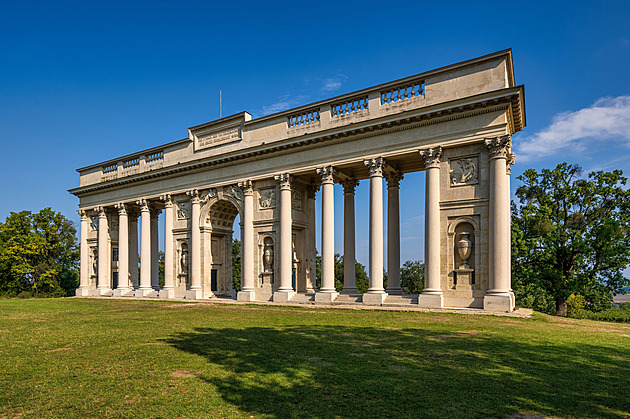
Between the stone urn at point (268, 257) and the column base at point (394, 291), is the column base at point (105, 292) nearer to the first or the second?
the stone urn at point (268, 257)

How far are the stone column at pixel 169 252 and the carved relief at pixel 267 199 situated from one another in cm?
1120

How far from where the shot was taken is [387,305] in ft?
88.7

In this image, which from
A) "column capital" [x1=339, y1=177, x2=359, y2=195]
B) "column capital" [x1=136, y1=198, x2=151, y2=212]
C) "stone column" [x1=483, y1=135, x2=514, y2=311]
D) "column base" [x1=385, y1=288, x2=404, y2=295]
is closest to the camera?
"stone column" [x1=483, y1=135, x2=514, y2=311]

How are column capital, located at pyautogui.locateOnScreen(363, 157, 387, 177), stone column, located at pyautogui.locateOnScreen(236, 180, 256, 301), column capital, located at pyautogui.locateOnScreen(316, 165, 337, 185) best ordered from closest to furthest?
column capital, located at pyautogui.locateOnScreen(363, 157, 387, 177)
column capital, located at pyautogui.locateOnScreen(316, 165, 337, 185)
stone column, located at pyautogui.locateOnScreen(236, 180, 256, 301)

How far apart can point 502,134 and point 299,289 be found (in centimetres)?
2043

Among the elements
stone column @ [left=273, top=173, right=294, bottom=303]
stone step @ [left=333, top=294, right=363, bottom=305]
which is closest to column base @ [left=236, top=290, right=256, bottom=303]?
stone column @ [left=273, top=173, right=294, bottom=303]

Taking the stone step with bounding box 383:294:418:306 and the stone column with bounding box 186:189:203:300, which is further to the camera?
the stone column with bounding box 186:189:203:300

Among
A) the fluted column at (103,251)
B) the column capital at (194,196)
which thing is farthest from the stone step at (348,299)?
the fluted column at (103,251)

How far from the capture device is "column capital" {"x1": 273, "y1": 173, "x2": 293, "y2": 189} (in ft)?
110

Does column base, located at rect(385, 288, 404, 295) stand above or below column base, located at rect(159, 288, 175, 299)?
above

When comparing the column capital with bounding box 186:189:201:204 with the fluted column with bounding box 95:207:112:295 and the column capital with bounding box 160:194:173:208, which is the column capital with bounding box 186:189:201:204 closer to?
the column capital with bounding box 160:194:173:208

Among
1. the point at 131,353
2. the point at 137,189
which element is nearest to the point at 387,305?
the point at 131,353

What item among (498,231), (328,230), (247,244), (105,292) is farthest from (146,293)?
(498,231)

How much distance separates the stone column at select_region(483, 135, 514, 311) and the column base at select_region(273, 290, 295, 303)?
47.4 ft
